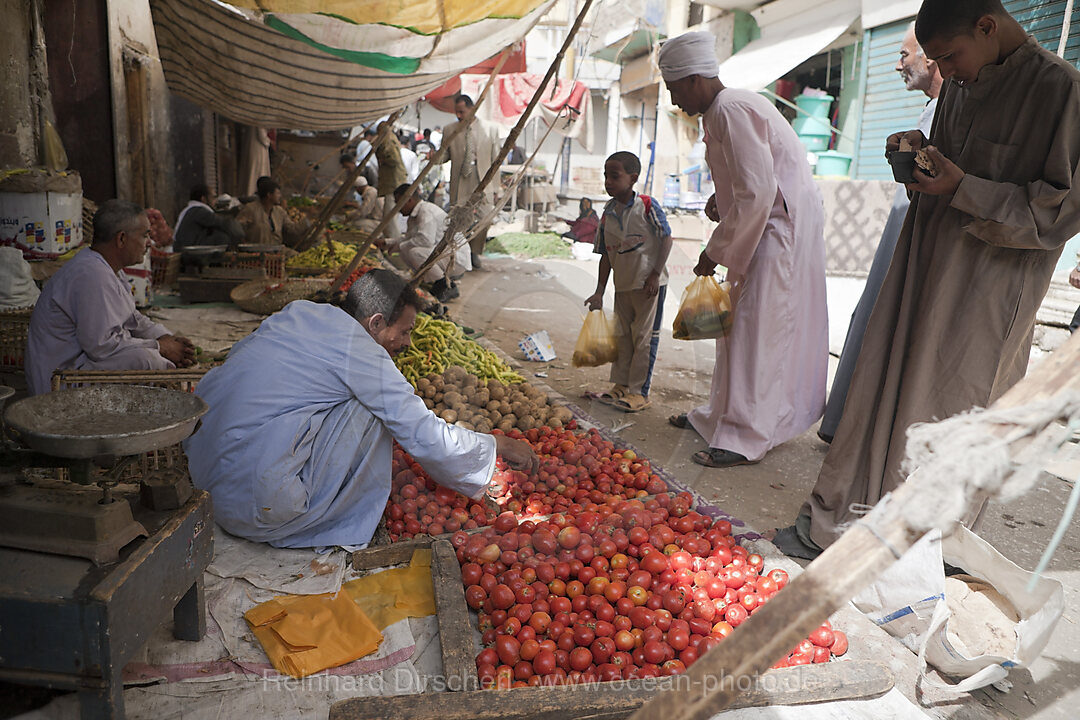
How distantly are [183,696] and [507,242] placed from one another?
12.8 metres

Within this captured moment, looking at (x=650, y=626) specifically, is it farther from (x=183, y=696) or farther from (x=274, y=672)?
(x=183, y=696)

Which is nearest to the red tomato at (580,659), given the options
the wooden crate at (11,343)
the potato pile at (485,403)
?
the potato pile at (485,403)

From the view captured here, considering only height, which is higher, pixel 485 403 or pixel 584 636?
pixel 485 403

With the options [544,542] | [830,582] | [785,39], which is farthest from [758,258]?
[785,39]

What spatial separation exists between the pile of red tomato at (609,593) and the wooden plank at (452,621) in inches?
2.1

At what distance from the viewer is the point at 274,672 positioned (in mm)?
2135

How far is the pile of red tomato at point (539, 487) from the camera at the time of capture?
3.00 meters

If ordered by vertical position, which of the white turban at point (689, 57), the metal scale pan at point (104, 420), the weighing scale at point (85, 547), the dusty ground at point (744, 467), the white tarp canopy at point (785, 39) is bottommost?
the dusty ground at point (744, 467)

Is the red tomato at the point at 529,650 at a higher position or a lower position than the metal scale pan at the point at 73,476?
lower

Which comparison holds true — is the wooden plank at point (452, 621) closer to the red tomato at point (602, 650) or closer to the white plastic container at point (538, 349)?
the red tomato at point (602, 650)

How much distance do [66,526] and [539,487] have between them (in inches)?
78.9

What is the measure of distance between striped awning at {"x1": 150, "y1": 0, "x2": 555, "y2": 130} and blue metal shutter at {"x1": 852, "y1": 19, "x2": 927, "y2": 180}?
6949 millimetres

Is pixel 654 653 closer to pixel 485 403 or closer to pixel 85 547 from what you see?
pixel 85 547

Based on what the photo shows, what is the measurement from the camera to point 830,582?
1095mm
